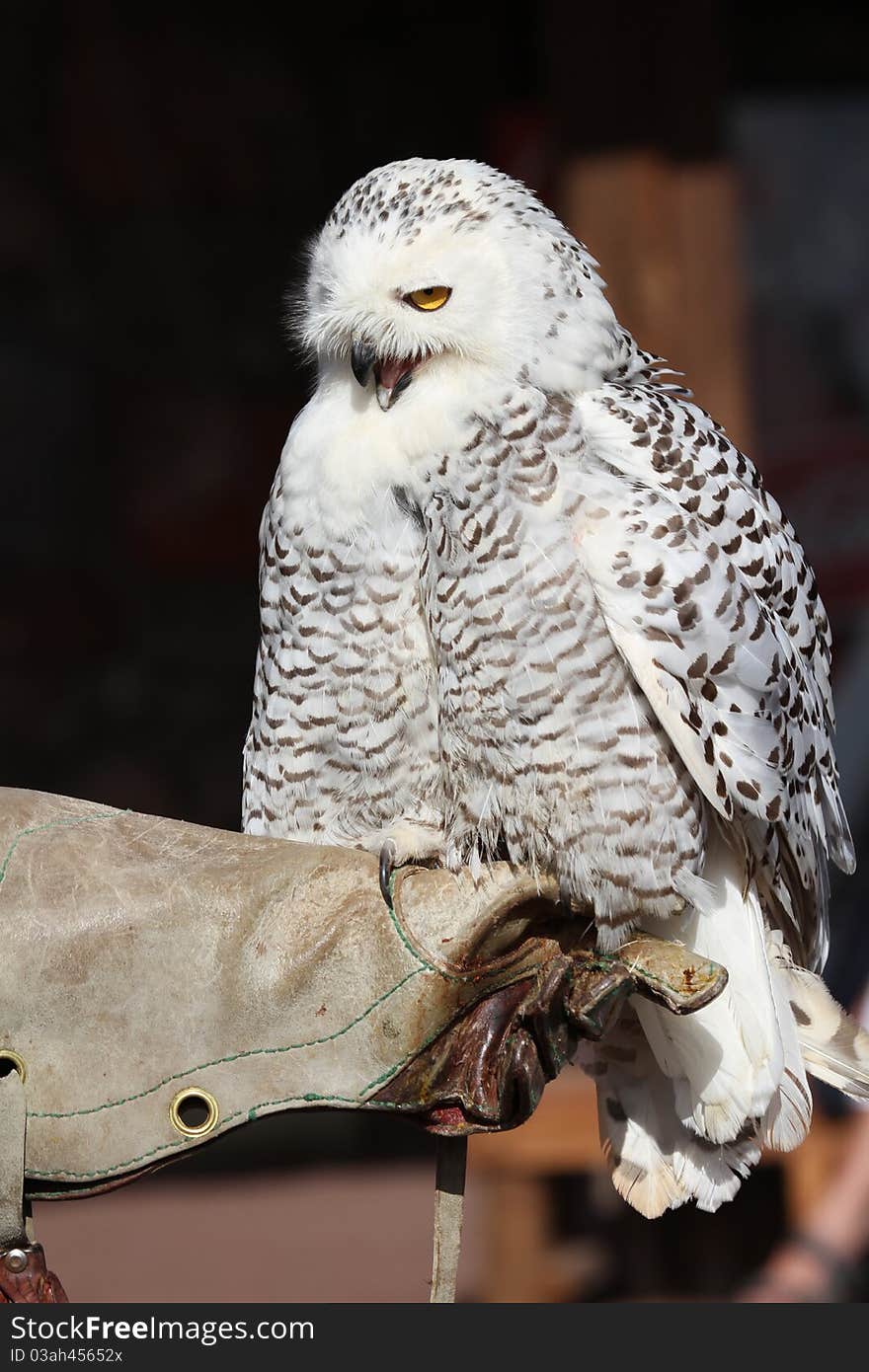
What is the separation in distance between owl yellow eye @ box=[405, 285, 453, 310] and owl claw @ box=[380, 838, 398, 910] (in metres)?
0.73

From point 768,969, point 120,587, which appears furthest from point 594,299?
point 120,587

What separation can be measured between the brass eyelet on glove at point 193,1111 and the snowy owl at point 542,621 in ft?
1.39

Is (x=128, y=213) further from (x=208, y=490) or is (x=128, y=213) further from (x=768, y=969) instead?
(x=768, y=969)

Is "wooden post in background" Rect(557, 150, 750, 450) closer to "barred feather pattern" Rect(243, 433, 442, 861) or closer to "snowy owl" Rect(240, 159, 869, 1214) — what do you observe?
"snowy owl" Rect(240, 159, 869, 1214)

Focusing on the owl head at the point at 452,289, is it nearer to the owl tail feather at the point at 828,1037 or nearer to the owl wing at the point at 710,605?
the owl wing at the point at 710,605

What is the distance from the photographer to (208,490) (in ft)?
18.4

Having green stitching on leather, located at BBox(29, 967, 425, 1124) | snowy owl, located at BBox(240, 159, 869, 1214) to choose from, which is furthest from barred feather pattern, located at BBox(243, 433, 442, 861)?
green stitching on leather, located at BBox(29, 967, 425, 1124)

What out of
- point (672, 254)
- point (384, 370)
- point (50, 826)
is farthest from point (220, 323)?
point (50, 826)

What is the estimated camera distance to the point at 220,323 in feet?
18.6

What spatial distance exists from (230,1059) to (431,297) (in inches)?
40.2

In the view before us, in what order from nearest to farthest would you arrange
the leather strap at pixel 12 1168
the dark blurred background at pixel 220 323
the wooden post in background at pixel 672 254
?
the leather strap at pixel 12 1168 → the wooden post in background at pixel 672 254 → the dark blurred background at pixel 220 323

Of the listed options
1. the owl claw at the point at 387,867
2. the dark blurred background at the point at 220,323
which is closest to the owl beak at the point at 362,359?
the owl claw at the point at 387,867

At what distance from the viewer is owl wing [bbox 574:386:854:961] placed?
198cm

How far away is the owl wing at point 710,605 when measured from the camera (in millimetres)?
1978
